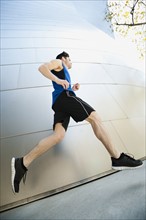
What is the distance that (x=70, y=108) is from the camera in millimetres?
2795

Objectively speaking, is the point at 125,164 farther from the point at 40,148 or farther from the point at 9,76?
the point at 9,76

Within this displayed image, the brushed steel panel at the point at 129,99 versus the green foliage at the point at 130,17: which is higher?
the green foliage at the point at 130,17

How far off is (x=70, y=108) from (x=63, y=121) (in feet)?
0.90

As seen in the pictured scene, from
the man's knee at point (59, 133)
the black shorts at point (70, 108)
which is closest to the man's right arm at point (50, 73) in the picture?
the black shorts at point (70, 108)

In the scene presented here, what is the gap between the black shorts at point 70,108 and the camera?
9.04ft

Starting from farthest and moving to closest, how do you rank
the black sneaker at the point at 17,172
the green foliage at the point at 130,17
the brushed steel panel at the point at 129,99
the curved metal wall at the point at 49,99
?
1. the green foliage at the point at 130,17
2. the brushed steel panel at the point at 129,99
3. the curved metal wall at the point at 49,99
4. the black sneaker at the point at 17,172

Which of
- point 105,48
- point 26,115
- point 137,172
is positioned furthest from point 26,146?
point 105,48

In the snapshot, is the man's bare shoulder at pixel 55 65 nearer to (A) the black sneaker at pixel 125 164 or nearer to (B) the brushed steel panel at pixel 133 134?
(A) the black sneaker at pixel 125 164

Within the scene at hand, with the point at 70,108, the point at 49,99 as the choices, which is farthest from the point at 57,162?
the point at 49,99

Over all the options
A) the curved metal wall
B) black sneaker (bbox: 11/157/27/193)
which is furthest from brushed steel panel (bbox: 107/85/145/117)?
black sneaker (bbox: 11/157/27/193)

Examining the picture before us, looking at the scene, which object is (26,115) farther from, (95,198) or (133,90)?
(133,90)

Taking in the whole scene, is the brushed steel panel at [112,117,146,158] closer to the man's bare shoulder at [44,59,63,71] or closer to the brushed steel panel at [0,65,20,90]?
the man's bare shoulder at [44,59,63,71]

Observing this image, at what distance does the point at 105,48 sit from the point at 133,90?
97.9 inches

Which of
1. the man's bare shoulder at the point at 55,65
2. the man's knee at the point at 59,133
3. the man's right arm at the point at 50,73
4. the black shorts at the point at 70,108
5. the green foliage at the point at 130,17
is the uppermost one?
the green foliage at the point at 130,17
